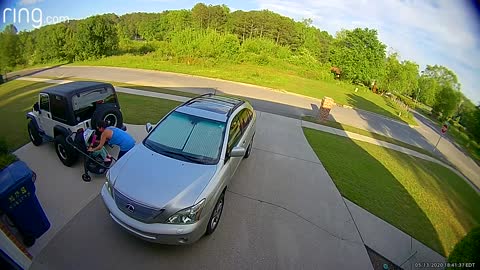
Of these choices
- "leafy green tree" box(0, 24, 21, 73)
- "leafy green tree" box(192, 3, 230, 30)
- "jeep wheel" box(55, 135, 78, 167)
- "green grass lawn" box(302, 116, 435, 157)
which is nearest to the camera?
"leafy green tree" box(0, 24, 21, 73)

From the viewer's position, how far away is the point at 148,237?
10.5ft

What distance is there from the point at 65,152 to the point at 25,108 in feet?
17.5

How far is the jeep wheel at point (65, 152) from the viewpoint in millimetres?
5133

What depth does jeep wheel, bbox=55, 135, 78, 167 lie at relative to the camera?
5.13 meters

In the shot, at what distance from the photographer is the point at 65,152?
5.20m

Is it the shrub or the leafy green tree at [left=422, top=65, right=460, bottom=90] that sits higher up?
the leafy green tree at [left=422, top=65, right=460, bottom=90]

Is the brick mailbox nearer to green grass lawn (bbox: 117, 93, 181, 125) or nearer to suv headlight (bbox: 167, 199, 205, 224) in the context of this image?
green grass lawn (bbox: 117, 93, 181, 125)

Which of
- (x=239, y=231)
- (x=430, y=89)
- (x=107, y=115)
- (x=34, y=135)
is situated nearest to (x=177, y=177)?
(x=239, y=231)

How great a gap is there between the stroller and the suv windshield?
136 cm

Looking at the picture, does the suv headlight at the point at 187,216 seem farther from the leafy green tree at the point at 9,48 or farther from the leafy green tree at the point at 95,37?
the leafy green tree at the point at 95,37

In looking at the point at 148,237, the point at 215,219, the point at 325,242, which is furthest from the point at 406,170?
the point at 148,237

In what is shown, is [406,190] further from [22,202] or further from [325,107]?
[22,202]

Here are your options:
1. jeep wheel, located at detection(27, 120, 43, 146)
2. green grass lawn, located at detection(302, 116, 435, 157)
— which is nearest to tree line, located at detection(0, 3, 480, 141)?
green grass lawn, located at detection(302, 116, 435, 157)

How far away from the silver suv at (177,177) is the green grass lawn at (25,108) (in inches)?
136
